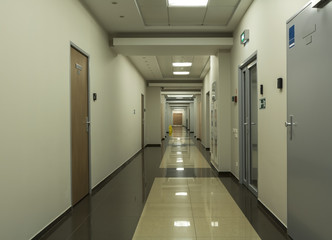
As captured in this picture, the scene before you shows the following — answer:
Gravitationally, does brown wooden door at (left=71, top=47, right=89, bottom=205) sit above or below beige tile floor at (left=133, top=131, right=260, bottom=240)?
above

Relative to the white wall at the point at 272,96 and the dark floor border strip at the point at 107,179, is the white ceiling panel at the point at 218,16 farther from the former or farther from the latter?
the dark floor border strip at the point at 107,179

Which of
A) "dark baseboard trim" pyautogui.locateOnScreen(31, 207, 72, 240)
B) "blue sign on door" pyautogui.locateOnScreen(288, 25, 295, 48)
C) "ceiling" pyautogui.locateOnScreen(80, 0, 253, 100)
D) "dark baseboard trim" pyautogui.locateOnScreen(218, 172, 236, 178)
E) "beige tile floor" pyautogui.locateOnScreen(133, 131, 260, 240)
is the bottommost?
"dark baseboard trim" pyautogui.locateOnScreen(218, 172, 236, 178)

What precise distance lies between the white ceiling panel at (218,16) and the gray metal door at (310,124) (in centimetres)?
233

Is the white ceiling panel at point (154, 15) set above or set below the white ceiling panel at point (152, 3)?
below

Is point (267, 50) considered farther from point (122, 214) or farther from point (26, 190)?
point (26, 190)

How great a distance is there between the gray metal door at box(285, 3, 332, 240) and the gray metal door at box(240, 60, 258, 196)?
5.90ft

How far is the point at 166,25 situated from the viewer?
573 centimetres

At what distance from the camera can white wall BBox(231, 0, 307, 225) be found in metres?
3.19

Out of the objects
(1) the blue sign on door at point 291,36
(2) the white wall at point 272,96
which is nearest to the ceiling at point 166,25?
(2) the white wall at point 272,96

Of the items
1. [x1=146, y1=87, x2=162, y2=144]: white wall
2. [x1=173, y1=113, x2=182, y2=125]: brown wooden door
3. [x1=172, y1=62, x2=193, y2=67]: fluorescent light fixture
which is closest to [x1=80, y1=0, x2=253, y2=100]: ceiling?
[x1=172, y1=62, x2=193, y2=67]: fluorescent light fixture

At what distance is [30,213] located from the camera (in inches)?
110

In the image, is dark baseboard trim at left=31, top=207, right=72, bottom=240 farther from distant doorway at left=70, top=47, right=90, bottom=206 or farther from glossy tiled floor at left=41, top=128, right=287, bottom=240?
distant doorway at left=70, top=47, right=90, bottom=206

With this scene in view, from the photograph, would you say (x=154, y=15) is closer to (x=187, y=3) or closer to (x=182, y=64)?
(x=187, y=3)

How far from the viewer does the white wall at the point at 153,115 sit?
13.7 meters
